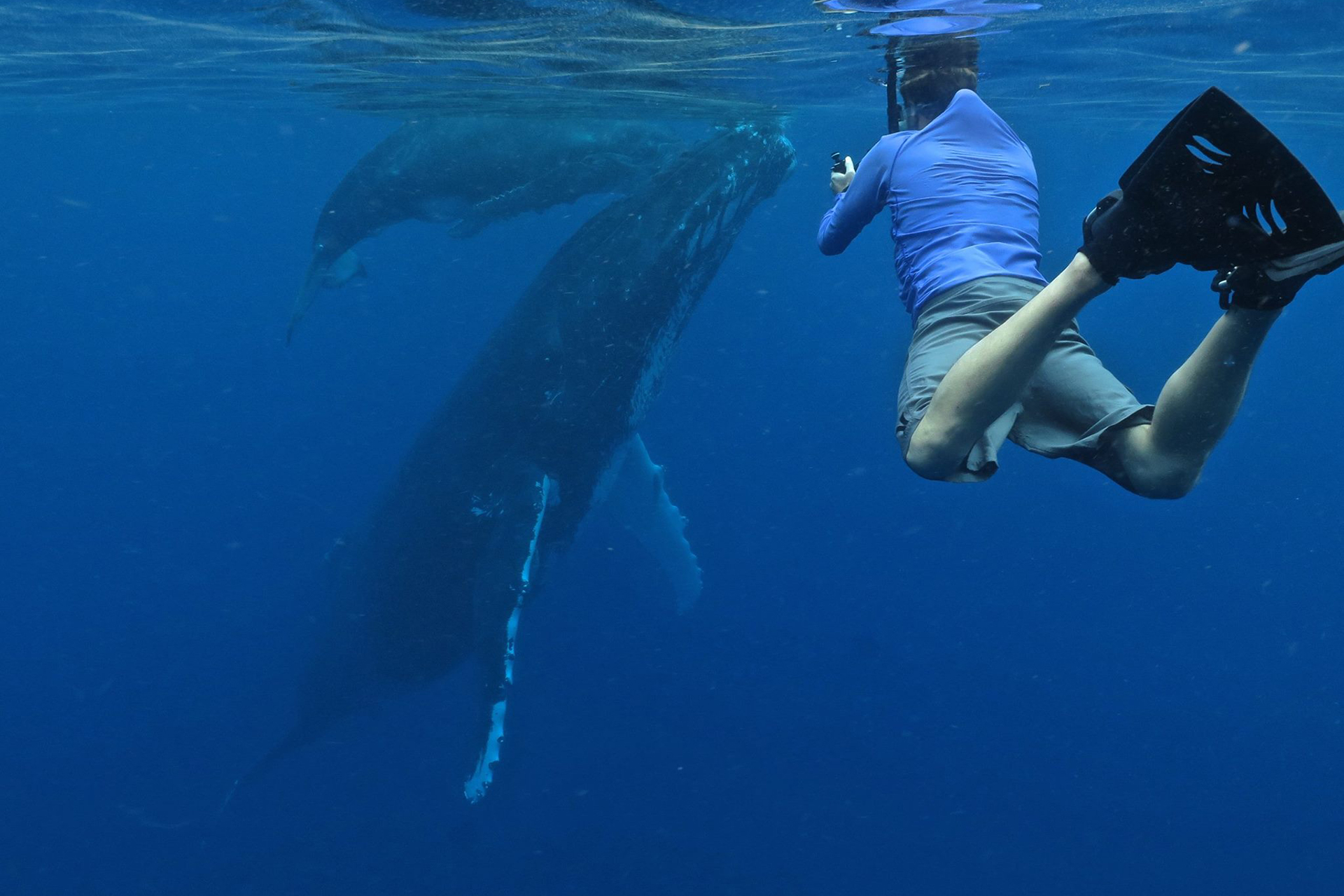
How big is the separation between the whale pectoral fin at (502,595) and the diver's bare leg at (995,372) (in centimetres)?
705

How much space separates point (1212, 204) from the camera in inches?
93.2

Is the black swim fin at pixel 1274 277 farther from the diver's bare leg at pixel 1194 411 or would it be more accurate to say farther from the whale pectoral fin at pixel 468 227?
the whale pectoral fin at pixel 468 227

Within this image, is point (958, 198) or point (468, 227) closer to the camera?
point (958, 198)

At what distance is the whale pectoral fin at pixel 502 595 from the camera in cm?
923

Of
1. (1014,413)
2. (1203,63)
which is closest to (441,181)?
(1014,413)

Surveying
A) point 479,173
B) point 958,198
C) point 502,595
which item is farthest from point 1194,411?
point 479,173

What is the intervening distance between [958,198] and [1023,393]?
39.2 inches

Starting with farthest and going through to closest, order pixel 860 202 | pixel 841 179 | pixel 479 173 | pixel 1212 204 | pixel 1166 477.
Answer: pixel 479 173 < pixel 841 179 < pixel 860 202 < pixel 1166 477 < pixel 1212 204

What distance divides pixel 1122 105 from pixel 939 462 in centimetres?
1931

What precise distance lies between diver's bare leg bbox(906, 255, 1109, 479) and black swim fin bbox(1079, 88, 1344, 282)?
108 mm

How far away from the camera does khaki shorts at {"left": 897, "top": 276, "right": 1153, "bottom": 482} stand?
324cm

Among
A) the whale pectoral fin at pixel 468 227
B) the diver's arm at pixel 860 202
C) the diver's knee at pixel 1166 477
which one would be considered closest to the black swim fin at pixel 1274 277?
the diver's knee at pixel 1166 477

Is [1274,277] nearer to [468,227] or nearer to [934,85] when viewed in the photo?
[934,85]

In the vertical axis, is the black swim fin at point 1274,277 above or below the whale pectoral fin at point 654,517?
above
